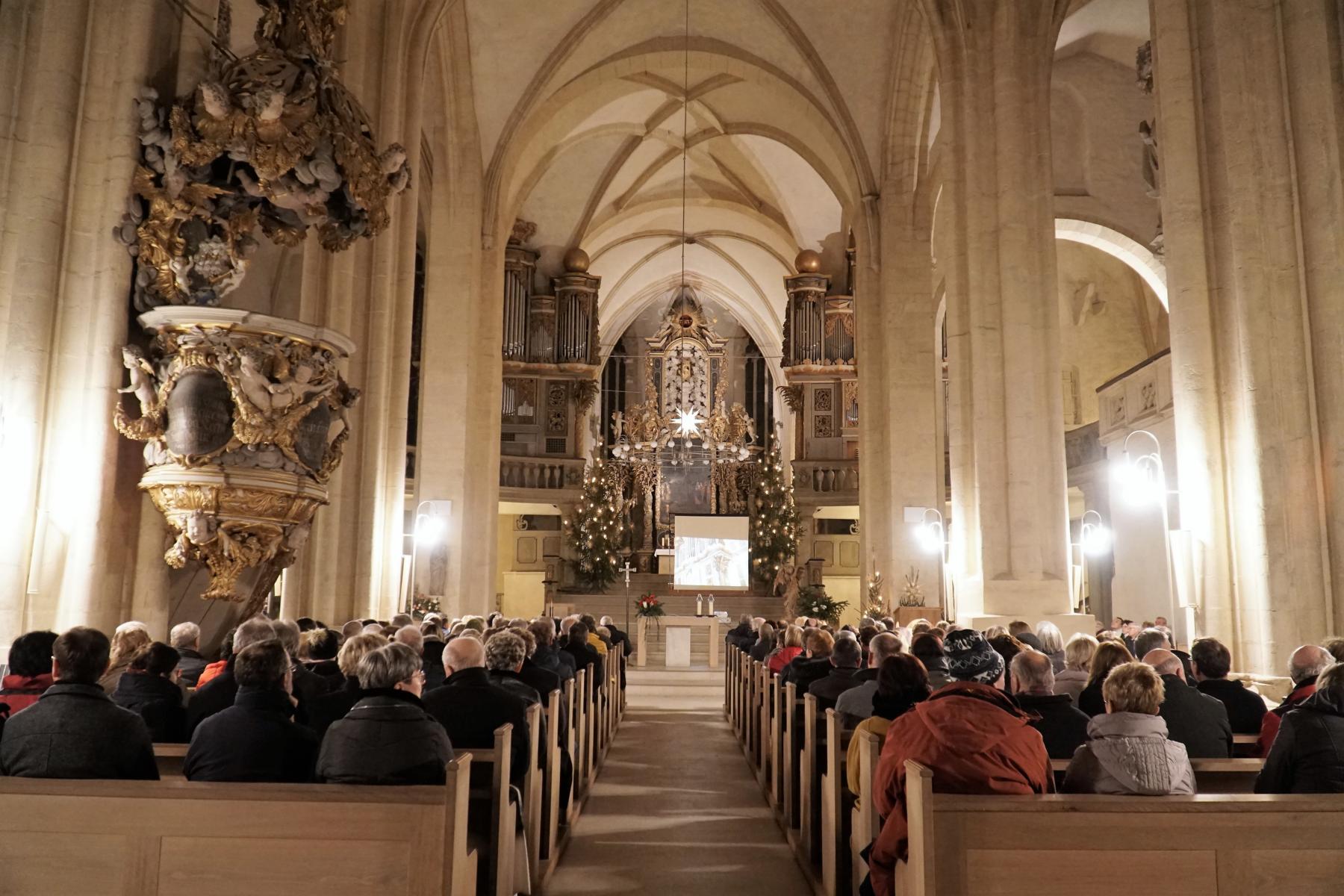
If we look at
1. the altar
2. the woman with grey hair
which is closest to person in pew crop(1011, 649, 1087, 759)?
the woman with grey hair

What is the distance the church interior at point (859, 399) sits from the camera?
3.07 metres

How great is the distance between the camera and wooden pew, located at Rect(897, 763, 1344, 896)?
2.45m

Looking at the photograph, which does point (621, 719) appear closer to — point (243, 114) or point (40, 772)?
point (243, 114)

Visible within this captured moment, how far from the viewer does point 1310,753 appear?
2.98 meters

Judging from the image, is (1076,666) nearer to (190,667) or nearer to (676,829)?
(676,829)

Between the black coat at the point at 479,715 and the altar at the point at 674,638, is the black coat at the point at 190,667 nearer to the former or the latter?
the black coat at the point at 479,715

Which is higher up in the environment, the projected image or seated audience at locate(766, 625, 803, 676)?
the projected image

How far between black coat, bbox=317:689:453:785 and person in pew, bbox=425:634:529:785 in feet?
2.78

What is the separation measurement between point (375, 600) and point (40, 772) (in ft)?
22.3

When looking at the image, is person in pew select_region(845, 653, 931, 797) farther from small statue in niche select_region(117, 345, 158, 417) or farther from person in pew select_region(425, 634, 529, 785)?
small statue in niche select_region(117, 345, 158, 417)

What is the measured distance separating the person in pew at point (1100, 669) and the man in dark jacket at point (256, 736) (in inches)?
112

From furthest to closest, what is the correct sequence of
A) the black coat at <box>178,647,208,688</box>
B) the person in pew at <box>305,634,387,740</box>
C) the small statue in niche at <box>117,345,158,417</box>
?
the small statue in niche at <box>117,345,158,417</box>
the black coat at <box>178,647,208,688</box>
the person in pew at <box>305,634,387,740</box>

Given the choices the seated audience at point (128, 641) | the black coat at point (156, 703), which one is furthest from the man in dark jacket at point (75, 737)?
the seated audience at point (128, 641)

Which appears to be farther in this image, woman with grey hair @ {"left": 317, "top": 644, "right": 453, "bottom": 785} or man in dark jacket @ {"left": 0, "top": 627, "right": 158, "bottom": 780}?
woman with grey hair @ {"left": 317, "top": 644, "right": 453, "bottom": 785}
